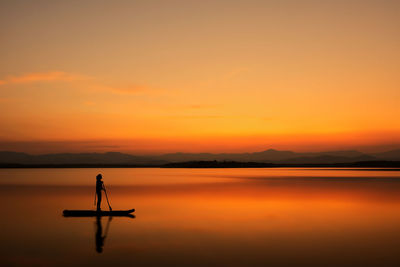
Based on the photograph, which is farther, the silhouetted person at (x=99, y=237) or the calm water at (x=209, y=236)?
the silhouetted person at (x=99, y=237)

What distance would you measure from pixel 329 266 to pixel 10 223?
16815 mm

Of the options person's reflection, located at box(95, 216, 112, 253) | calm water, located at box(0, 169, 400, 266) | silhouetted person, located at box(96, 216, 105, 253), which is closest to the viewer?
calm water, located at box(0, 169, 400, 266)

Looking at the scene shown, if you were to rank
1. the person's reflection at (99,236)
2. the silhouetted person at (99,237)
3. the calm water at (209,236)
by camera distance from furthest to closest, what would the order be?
the person's reflection at (99,236)
the silhouetted person at (99,237)
the calm water at (209,236)

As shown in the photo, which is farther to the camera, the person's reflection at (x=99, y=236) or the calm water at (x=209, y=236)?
the person's reflection at (x=99, y=236)

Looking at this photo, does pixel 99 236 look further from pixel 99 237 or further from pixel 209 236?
pixel 209 236

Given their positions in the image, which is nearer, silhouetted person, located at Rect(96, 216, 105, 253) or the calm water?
the calm water

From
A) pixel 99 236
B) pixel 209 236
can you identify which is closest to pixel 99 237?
pixel 99 236

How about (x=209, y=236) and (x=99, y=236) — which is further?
(x=209, y=236)

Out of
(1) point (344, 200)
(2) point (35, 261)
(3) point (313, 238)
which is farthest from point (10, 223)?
(1) point (344, 200)

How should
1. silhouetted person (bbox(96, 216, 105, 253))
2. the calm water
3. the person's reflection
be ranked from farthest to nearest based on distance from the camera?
the person's reflection < silhouetted person (bbox(96, 216, 105, 253)) < the calm water

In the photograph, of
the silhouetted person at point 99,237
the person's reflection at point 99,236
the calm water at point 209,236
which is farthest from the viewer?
the person's reflection at point 99,236

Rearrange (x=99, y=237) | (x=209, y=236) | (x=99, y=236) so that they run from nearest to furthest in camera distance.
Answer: (x=99, y=237) < (x=99, y=236) < (x=209, y=236)

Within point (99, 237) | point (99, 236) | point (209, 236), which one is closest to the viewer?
point (99, 237)

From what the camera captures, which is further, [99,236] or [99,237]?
[99,236]
